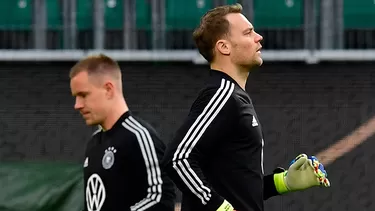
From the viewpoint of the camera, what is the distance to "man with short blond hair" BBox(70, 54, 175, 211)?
4125 millimetres

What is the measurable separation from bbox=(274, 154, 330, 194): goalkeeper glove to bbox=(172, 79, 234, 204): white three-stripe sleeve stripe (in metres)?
0.53

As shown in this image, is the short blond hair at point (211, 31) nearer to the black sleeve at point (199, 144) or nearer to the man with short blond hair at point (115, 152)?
the black sleeve at point (199, 144)

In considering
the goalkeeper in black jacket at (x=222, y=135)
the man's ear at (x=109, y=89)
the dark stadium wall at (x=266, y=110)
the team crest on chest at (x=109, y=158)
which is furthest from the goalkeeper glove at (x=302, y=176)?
the dark stadium wall at (x=266, y=110)

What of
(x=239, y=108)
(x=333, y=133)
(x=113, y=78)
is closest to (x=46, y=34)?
(x=333, y=133)

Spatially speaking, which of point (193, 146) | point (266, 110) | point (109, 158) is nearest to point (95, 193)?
point (109, 158)

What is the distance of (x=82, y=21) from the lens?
44.9 feet

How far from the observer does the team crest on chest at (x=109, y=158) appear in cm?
419

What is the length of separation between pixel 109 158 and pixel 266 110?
31.6ft

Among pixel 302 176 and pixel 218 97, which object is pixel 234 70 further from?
pixel 302 176

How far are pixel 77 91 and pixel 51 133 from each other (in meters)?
9.57

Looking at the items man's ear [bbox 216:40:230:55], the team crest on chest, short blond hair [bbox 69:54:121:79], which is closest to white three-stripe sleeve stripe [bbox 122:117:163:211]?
the team crest on chest

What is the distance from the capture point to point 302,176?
391 cm

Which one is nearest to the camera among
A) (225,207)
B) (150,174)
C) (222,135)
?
(225,207)

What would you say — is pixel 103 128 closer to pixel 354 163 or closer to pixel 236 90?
pixel 236 90
